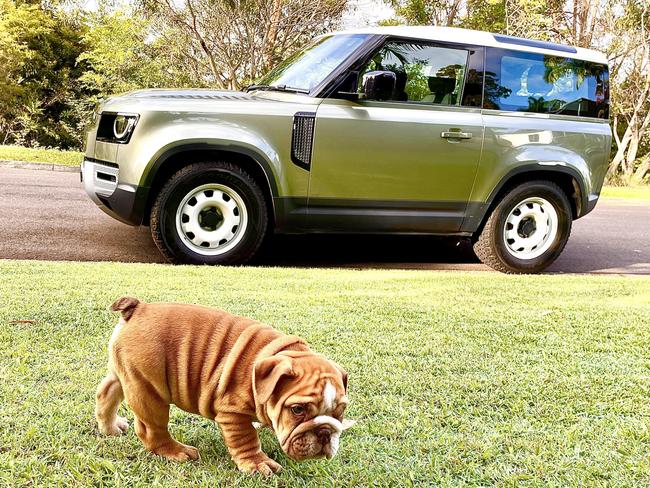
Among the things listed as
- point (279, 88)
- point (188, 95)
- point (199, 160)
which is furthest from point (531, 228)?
point (188, 95)

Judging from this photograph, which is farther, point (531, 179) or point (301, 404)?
point (531, 179)

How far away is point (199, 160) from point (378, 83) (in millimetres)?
1658

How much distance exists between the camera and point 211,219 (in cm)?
539

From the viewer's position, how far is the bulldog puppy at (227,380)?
63.8 inches

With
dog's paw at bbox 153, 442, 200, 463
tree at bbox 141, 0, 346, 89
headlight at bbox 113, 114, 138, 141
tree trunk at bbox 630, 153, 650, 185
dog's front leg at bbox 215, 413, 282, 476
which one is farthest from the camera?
tree trunk at bbox 630, 153, 650, 185

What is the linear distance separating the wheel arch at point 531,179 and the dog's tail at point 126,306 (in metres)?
4.53

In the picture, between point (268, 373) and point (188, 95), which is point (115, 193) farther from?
point (268, 373)

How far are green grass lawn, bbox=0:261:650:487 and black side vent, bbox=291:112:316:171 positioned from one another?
3.52 feet

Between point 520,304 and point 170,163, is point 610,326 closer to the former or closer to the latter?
point 520,304

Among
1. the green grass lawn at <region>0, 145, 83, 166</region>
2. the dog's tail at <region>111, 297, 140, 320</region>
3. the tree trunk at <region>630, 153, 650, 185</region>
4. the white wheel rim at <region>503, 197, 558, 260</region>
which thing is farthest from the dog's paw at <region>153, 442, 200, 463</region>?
the tree trunk at <region>630, 153, 650, 185</region>

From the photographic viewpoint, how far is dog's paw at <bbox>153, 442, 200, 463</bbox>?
1.91 m

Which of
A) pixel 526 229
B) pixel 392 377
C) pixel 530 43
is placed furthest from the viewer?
pixel 526 229

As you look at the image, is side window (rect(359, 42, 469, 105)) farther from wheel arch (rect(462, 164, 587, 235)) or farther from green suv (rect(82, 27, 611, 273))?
wheel arch (rect(462, 164, 587, 235))

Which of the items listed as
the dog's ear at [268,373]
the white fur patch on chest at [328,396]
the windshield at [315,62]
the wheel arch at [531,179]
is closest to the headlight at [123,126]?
the windshield at [315,62]
